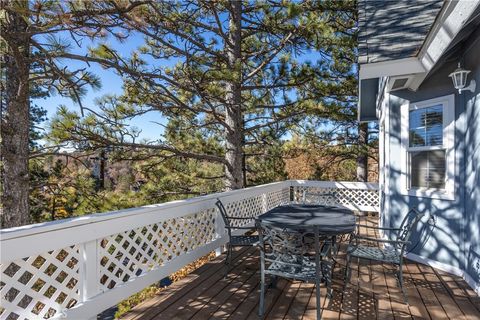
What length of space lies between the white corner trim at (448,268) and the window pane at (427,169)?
1062 millimetres

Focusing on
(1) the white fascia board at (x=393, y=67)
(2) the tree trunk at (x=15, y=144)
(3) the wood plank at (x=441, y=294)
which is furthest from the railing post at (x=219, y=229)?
(1) the white fascia board at (x=393, y=67)

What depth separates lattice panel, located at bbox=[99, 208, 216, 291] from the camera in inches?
113

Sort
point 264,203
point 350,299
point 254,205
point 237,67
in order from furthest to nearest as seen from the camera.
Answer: point 264,203 < point 254,205 < point 237,67 < point 350,299

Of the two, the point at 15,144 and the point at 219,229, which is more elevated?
the point at 15,144

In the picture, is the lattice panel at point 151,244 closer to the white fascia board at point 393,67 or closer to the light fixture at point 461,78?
the white fascia board at point 393,67

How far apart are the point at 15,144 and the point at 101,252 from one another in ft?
8.35

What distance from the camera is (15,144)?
4.05m

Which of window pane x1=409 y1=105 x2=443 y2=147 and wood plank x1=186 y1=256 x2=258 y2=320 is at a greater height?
window pane x1=409 y1=105 x2=443 y2=147

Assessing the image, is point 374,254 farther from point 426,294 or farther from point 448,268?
point 448,268

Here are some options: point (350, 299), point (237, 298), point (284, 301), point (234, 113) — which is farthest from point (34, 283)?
point (234, 113)

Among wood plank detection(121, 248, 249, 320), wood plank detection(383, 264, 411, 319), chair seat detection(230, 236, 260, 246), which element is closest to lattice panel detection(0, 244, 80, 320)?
wood plank detection(121, 248, 249, 320)

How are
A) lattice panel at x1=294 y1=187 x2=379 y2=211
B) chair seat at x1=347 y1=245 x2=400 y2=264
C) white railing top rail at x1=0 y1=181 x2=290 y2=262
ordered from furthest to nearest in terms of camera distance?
lattice panel at x1=294 y1=187 x2=379 y2=211
chair seat at x1=347 y1=245 x2=400 y2=264
white railing top rail at x1=0 y1=181 x2=290 y2=262

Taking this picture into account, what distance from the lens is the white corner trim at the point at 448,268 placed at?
3348 mm

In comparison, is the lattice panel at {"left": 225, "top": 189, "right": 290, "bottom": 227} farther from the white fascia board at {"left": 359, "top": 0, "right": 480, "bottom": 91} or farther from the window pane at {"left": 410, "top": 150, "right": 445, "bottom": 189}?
the white fascia board at {"left": 359, "top": 0, "right": 480, "bottom": 91}
